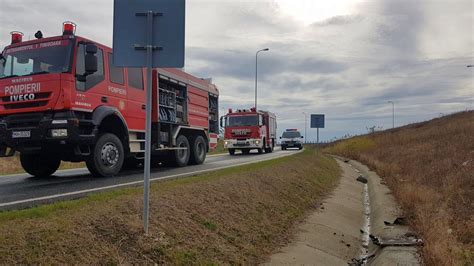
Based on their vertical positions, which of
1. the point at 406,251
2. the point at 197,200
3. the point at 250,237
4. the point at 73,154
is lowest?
the point at 406,251

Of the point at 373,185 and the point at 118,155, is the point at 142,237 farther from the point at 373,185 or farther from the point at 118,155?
the point at 373,185

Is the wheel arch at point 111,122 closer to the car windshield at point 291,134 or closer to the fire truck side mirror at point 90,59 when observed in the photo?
the fire truck side mirror at point 90,59

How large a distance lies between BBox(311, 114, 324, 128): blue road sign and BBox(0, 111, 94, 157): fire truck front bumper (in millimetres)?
42045

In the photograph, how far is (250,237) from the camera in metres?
7.12

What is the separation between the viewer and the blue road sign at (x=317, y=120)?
164 ft

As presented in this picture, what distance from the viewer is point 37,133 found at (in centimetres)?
902

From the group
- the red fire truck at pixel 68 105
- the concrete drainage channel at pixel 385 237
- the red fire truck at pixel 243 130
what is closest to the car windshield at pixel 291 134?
the red fire truck at pixel 243 130

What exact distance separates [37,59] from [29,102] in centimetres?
102

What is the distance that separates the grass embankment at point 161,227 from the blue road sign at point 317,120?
40.6 m

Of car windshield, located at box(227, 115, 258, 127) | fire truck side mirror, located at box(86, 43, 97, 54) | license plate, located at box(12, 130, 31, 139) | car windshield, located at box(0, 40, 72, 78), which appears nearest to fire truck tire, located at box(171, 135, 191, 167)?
fire truck side mirror, located at box(86, 43, 97, 54)

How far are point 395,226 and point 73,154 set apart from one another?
25.1 feet

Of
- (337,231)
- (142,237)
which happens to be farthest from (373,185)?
(142,237)

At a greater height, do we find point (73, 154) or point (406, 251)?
point (73, 154)

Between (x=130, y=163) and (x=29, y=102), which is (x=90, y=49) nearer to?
(x=29, y=102)
